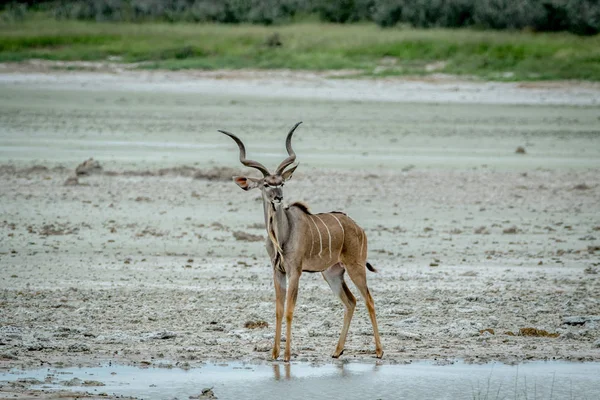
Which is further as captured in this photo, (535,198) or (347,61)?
(347,61)

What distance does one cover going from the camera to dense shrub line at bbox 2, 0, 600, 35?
4884cm

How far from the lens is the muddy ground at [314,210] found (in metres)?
10.5

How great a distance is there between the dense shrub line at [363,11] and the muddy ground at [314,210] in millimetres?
16670

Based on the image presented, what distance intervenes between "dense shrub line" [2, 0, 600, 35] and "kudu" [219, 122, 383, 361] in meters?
39.8

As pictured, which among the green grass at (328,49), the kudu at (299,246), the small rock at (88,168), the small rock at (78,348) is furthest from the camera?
the green grass at (328,49)

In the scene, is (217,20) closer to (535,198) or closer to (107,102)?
(107,102)

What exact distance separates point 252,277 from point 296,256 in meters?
3.56

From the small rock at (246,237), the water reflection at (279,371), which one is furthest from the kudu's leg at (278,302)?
the small rock at (246,237)

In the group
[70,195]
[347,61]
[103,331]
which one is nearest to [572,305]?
[103,331]

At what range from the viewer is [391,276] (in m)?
13.2

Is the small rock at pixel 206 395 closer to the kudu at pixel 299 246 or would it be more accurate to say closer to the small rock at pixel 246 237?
the kudu at pixel 299 246

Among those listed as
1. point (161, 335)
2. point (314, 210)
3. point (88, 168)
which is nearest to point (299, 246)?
point (161, 335)

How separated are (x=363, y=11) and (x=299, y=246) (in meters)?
45.6

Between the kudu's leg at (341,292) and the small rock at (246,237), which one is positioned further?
the small rock at (246,237)
